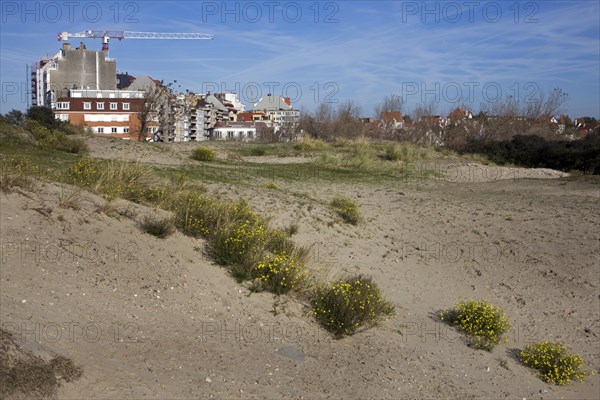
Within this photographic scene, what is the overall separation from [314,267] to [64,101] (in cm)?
5876

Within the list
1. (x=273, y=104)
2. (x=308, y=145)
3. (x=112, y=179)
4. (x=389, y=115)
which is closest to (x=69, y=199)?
(x=112, y=179)

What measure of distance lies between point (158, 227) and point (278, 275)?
5.82 ft

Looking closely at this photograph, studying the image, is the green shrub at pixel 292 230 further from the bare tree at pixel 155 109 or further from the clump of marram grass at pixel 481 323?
the bare tree at pixel 155 109

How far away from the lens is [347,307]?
23.1 feet

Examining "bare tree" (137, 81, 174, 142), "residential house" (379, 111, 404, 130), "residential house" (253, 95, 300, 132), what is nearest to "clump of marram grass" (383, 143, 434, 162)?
"bare tree" (137, 81, 174, 142)

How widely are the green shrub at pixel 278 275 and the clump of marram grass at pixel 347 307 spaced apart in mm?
327

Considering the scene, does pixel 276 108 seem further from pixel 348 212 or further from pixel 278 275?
pixel 278 275

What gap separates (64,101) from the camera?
2405 inches

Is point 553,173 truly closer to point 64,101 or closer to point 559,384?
point 559,384

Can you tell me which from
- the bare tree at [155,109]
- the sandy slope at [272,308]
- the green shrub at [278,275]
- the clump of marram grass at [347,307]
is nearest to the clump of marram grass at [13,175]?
the sandy slope at [272,308]

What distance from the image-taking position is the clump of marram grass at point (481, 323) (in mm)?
7457

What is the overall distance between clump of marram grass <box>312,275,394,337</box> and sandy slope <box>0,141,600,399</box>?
158 mm

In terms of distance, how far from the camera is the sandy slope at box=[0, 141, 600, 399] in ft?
17.9

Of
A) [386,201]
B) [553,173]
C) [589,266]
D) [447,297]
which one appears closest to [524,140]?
[553,173]
